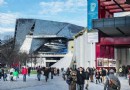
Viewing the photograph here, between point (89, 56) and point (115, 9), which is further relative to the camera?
point (89, 56)

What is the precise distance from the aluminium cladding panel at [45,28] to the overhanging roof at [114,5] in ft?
345

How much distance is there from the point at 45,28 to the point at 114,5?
10999 centimetres

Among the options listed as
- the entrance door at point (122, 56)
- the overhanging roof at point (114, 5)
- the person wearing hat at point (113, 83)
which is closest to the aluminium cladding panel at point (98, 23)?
the overhanging roof at point (114, 5)

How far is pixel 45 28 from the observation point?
17638cm

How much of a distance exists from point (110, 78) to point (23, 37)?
167778 mm

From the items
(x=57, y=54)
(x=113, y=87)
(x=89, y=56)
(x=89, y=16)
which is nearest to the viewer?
(x=113, y=87)

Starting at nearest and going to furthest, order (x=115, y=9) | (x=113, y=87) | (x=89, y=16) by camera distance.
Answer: (x=113, y=87) < (x=89, y=16) < (x=115, y=9)

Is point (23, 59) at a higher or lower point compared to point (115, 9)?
lower

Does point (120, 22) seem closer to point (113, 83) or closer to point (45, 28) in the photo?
point (113, 83)

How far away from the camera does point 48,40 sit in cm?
17700

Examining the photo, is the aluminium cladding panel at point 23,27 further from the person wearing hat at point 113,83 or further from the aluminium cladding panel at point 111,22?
the person wearing hat at point 113,83

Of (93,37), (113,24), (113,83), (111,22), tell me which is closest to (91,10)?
(111,22)

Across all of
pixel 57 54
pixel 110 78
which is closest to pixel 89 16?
pixel 110 78

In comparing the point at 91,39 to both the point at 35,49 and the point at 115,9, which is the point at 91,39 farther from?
the point at 35,49
